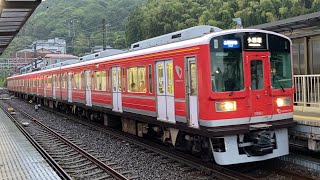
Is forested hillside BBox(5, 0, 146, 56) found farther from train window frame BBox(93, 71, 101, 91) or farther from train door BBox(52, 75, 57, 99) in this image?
train window frame BBox(93, 71, 101, 91)

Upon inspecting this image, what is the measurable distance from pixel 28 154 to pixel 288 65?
6.85 m

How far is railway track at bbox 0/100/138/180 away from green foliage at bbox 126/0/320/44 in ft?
85.9

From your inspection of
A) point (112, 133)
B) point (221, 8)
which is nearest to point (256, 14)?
point (221, 8)

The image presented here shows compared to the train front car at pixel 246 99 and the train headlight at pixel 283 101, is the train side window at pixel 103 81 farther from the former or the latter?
the train headlight at pixel 283 101

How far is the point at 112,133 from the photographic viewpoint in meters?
14.3

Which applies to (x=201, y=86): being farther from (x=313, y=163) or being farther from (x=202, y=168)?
(x=313, y=163)

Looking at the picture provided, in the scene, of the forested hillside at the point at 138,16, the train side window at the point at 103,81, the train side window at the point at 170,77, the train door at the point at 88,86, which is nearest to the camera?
the train side window at the point at 170,77

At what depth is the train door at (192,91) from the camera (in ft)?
27.2

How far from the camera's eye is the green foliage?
35219 millimetres

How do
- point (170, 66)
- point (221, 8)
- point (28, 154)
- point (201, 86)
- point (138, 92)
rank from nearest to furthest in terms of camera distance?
1. point (201, 86)
2. point (170, 66)
3. point (28, 154)
4. point (138, 92)
5. point (221, 8)

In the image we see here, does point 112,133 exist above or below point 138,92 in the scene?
below

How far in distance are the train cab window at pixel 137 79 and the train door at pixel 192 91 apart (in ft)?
8.44

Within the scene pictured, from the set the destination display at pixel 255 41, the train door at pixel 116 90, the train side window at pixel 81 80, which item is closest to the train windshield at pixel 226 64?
the destination display at pixel 255 41

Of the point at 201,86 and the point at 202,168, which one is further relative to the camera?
the point at 202,168
